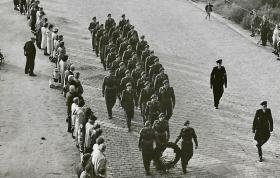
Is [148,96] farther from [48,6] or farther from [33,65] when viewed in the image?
[48,6]

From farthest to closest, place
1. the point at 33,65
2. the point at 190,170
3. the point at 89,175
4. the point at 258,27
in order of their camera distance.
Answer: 1. the point at 258,27
2. the point at 33,65
3. the point at 190,170
4. the point at 89,175

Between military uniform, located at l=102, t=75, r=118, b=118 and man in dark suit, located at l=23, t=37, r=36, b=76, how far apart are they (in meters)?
4.68

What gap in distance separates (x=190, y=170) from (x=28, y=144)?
4856 mm

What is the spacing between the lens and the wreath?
1555cm

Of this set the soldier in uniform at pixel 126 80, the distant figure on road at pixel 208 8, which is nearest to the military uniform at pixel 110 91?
the soldier in uniform at pixel 126 80

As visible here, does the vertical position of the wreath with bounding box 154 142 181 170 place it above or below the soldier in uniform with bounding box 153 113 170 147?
below

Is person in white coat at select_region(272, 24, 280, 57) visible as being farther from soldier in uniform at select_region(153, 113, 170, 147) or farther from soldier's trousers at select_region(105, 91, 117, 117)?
soldier in uniform at select_region(153, 113, 170, 147)

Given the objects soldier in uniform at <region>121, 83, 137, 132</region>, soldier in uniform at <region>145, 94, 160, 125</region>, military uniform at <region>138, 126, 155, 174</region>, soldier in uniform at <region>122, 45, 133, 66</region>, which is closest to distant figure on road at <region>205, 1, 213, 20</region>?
soldier in uniform at <region>122, 45, 133, 66</region>

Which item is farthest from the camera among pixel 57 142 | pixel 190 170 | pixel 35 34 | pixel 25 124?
pixel 35 34

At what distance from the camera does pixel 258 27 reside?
33.7 metres

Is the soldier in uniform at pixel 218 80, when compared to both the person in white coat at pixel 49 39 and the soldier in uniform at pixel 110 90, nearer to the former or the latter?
Result: the soldier in uniform at pixel 110 90

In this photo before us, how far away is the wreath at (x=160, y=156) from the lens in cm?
1555

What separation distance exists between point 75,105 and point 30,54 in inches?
261

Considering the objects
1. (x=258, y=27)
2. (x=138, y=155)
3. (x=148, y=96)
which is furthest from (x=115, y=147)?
(x=258, y=27)
